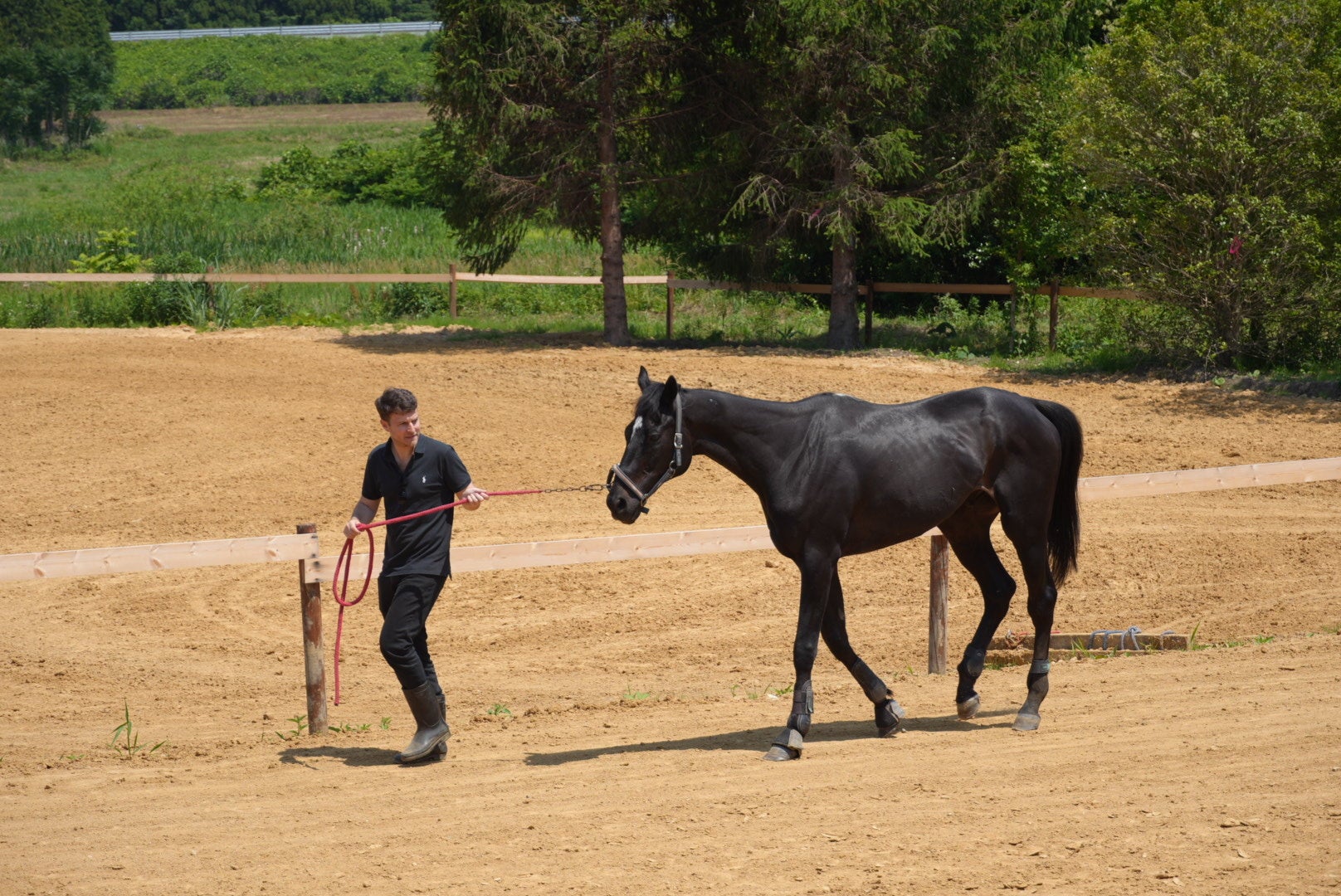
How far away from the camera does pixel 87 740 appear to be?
22.6 feet

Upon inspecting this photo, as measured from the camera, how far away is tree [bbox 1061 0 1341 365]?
55.7 feet

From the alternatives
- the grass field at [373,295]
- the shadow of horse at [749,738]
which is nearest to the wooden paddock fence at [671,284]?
the grass field at [373,295]

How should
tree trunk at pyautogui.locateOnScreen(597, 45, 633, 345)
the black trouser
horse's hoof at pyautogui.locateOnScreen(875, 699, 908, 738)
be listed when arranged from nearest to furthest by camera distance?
1. the black trouser
2. horse's hoof at pyautogui.locateOnScreen(875, 699, 908, 738)
3. tree trunk at pyautogui.locateOnScreen(597, 45, 633, 345)

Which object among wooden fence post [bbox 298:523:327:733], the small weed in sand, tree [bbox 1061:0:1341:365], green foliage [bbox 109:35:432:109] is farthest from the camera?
green foliage [bbox 109:35:432:109]

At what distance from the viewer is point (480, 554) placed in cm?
713

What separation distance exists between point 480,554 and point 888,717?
7.65 ft

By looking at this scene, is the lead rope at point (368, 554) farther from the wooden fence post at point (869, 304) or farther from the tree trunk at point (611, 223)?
the wooden fence post at point (869, 304)

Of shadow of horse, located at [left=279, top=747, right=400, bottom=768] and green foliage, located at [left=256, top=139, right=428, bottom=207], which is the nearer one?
shadow of horse, located at [left=279, top=747, right=400, bottom=768]

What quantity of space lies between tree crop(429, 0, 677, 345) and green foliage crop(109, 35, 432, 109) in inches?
2082

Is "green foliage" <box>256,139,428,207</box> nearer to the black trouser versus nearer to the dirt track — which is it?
the dirt track

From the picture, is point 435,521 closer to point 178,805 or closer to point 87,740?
point 178,805

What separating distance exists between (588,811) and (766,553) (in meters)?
6.16

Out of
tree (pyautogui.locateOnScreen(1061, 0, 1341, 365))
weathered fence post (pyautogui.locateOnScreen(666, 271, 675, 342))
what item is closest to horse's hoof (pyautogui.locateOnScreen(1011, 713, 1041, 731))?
tree (pyautogui.locateOnScreen(1061, 0, 1341, 365))

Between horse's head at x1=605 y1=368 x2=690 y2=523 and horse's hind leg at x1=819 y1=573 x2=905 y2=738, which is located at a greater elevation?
horse's head at x1=605 y1=368 x2=690 y2=523
